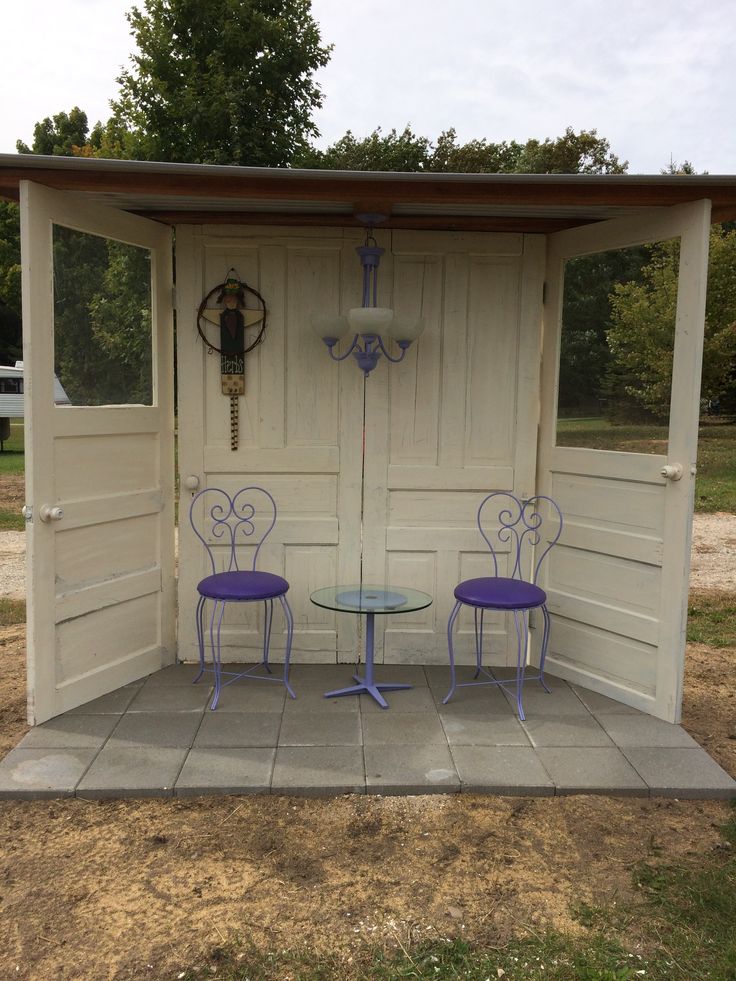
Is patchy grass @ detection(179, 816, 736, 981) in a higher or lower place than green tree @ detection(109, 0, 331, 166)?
lower

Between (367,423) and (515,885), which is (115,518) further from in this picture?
(515,885)

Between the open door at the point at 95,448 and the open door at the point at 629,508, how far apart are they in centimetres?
200

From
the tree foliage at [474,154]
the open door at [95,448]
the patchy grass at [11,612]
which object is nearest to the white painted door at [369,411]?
the open door at [95,448]

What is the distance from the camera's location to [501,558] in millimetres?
4336

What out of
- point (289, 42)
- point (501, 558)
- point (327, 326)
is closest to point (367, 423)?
point (327, 326)

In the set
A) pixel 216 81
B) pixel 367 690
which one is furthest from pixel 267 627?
pixel 216 81

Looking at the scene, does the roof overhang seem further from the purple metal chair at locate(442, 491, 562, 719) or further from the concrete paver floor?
the concrete paver floor

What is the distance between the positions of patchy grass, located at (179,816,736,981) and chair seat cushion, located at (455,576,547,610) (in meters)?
1.41

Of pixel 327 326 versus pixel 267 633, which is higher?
pixel 327 326

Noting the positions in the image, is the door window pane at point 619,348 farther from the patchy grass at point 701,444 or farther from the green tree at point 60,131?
the green tree at point 60,131

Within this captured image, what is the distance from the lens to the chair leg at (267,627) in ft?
14.0

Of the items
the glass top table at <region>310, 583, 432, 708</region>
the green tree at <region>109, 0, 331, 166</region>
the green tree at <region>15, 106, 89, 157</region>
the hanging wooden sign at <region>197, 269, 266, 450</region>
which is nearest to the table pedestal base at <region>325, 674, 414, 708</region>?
the glass top table at <region>310, 583, 432, 708</region>

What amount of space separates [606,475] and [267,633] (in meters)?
1.88

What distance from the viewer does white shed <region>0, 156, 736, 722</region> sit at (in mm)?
3775
